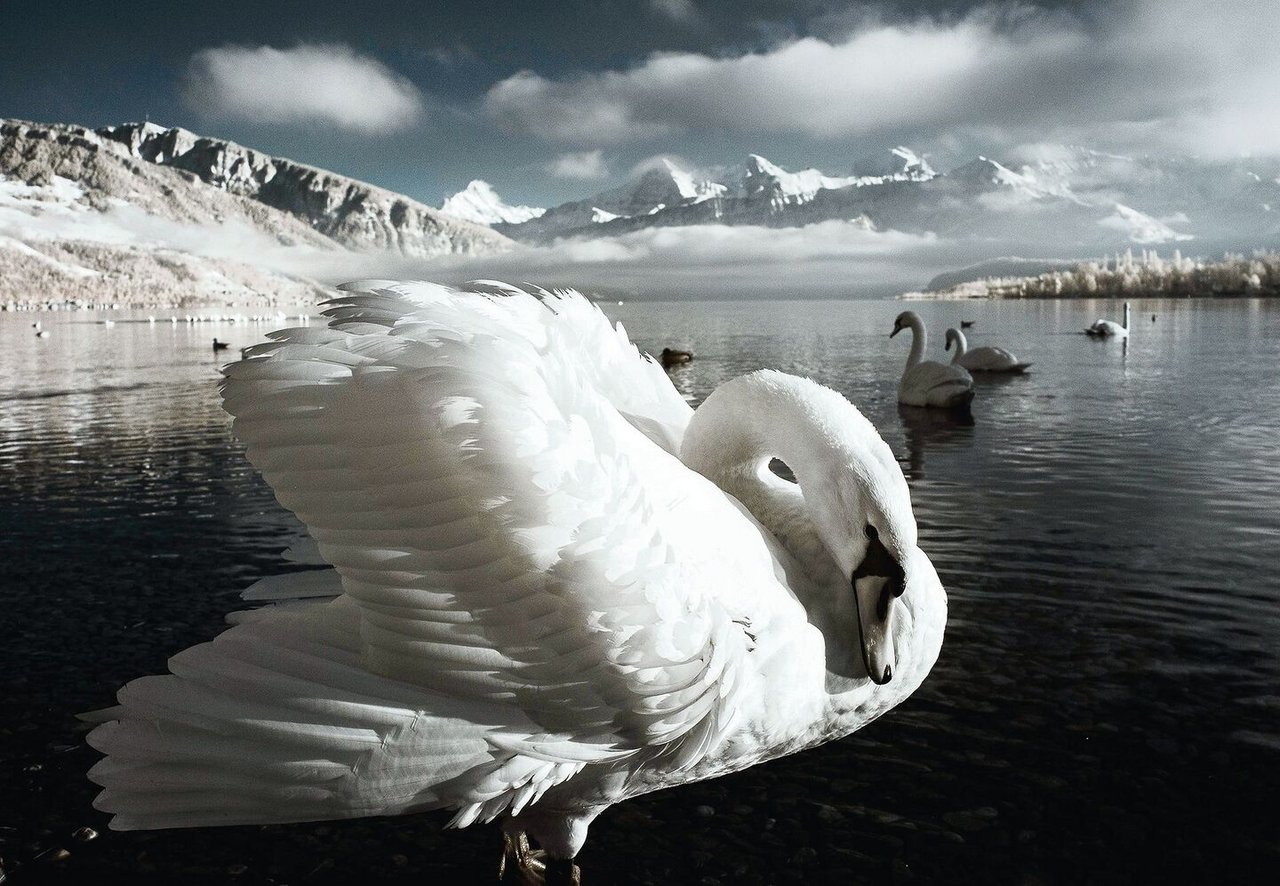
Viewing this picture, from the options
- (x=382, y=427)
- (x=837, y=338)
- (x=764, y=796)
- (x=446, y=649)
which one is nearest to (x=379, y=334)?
(x=382, y=427)

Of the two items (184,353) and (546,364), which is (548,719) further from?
(184,353)

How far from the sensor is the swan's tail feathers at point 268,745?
2889 millimetres

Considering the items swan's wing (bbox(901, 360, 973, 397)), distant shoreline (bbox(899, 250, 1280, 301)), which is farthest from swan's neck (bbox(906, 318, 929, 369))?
distant shoreline (bbox(899, 250, 1280, 301))

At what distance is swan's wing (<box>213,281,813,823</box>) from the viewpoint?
9.48ft

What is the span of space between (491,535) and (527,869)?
191 centimetres

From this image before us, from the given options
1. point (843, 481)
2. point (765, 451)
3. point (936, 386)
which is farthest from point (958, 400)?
point (843, 481)

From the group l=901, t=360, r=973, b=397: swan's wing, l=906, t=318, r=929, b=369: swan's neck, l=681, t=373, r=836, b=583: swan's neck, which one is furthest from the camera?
l=906, t=318, r=929, b=369: swan's neck

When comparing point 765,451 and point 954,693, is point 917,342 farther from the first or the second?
point 765,451

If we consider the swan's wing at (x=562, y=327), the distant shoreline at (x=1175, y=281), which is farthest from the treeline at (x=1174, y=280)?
the swan's wing at (x=562, y=327)

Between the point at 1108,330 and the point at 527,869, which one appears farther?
the point at 1108,330

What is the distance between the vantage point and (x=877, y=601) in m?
3.48

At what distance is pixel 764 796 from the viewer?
475 centimetres

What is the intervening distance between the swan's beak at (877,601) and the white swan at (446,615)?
1.29 ft

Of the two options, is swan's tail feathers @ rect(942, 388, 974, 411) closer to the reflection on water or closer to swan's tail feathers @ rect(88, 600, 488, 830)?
the reflection on water
